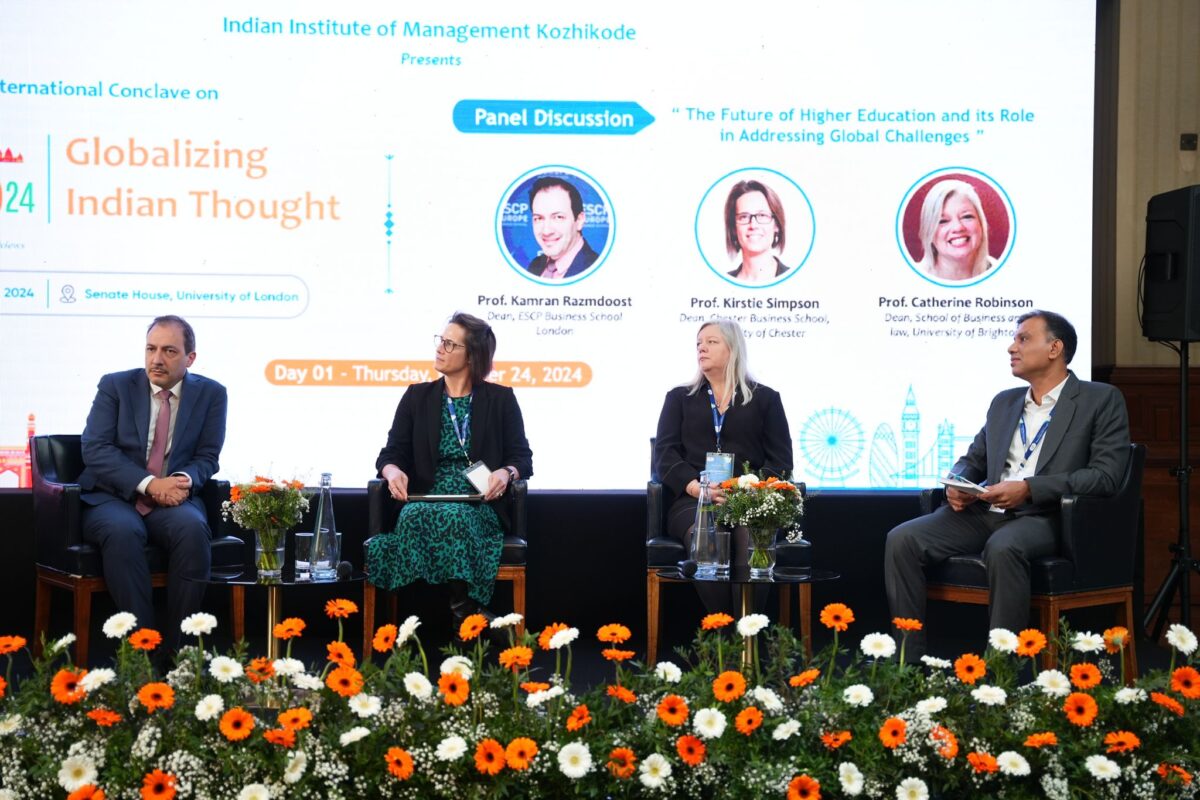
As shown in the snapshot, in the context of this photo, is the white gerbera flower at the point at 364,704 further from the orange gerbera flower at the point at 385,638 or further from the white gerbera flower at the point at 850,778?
the white gerbera flower at the point at 850,778

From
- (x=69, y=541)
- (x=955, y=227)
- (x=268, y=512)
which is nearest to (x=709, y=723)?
(x=268, y=512)

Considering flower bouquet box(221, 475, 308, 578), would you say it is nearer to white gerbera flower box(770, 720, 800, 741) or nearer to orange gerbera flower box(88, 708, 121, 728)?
orange gerbera flower box(88, 708, 121, 728)

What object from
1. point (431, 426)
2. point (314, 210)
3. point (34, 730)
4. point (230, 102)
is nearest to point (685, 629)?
point (431, 426)

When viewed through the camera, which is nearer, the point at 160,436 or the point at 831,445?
the point at 160,436

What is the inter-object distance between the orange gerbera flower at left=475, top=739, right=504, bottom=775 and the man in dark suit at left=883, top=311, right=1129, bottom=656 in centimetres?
255

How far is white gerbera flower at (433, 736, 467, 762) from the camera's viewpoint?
201 centimetres

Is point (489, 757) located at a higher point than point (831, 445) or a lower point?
lower

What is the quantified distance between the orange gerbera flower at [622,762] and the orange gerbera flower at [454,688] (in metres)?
0.26

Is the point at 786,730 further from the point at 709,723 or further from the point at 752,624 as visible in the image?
the point at 752,624

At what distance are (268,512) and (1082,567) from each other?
8.55ft

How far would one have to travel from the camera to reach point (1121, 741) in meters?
2.12

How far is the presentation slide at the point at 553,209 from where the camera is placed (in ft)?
16.9

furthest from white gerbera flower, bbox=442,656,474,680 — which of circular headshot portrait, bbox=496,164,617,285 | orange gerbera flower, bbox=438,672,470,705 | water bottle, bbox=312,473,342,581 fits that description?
circular headshot portrait, bbox=496,164,617,285

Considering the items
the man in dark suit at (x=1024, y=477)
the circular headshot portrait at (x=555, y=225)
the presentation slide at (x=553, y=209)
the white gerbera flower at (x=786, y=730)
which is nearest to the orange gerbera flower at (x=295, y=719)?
the white gerbera flower at (x=786, y=730)
